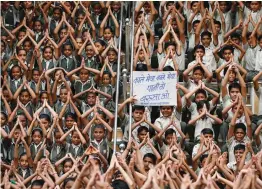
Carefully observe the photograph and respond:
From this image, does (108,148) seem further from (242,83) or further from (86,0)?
(86,0)

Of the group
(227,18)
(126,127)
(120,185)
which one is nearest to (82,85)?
(126,127)

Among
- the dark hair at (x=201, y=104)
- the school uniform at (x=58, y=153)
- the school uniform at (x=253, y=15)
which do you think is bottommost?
the school uniform at (x=58, y=153)

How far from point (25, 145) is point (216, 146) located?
2566mm

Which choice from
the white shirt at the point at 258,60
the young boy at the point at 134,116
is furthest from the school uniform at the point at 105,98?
the white shirt at the point at 258,60

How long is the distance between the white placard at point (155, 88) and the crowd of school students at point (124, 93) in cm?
13

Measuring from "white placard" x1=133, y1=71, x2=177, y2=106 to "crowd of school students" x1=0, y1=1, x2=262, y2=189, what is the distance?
0.13 metres

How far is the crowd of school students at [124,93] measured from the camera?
49.8 feet

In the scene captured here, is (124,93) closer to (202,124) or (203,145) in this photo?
(202,124)

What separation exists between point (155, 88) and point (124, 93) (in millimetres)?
564

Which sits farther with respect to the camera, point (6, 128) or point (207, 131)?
point (6, 128)

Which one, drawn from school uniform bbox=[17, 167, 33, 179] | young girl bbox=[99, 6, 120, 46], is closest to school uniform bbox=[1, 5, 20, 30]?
young girl bbox=[99, 6, 120, 46]

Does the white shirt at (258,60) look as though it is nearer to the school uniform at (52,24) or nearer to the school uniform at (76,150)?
the school uniform at (76,150)

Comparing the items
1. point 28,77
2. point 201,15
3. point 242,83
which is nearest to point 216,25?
point 201,15

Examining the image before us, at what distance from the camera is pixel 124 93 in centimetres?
1683
